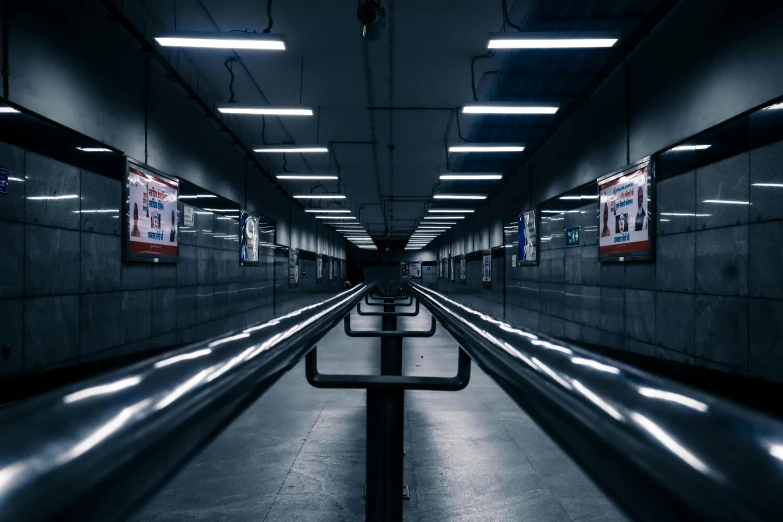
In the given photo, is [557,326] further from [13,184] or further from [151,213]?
[13,184]

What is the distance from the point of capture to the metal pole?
40.3 inches

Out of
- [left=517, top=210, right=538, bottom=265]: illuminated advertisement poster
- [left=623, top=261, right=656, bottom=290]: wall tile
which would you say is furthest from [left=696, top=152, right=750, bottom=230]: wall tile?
[left=517, top=210, right=538, bottom=265]: illuminated advertisement poster

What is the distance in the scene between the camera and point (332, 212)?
14.4 meters

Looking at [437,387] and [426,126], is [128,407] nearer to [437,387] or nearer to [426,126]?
[437,387]

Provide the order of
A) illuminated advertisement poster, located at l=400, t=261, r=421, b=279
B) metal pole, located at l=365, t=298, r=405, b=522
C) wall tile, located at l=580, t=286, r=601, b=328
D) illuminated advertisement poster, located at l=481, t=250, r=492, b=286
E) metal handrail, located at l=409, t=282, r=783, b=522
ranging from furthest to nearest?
illuminated advertisement poster, located at l=400, t=261, r=421, b=279 → illuminated advertisement poster, located at l=481, t=250, r=492, b=286 → wall tile, located at l=580, t=286, r=601, b=328 → metal pole, located at l=365, t=298, r=405, b=522 → metal handrail, located at l=409, t=282, r=783, b=522

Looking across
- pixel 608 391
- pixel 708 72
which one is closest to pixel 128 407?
pixel 608 391

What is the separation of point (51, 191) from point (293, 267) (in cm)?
1005

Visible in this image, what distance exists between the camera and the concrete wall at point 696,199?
3322 millimetres

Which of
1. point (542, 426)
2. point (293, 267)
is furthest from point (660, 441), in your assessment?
point (293, 267)

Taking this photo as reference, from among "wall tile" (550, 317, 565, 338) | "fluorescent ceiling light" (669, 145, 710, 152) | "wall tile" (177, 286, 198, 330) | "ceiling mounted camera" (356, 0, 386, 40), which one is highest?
"ceiling mounted camera" (356, 0, 386, 40)

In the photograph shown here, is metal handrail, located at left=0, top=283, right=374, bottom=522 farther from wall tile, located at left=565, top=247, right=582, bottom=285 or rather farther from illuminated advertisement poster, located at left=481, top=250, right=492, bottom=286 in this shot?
illuminated advertisement poster, located at left=481, top=250, right=492, bottom=286

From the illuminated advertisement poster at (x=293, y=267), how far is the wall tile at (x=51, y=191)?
9.30 metres

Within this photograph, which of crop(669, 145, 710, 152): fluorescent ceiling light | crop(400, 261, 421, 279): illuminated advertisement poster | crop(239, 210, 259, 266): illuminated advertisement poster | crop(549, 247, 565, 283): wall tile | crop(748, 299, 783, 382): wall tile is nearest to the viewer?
crop(748, 299, 783, 382): wall tile

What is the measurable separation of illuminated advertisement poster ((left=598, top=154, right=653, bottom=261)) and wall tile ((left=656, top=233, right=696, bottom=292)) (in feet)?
0.62
